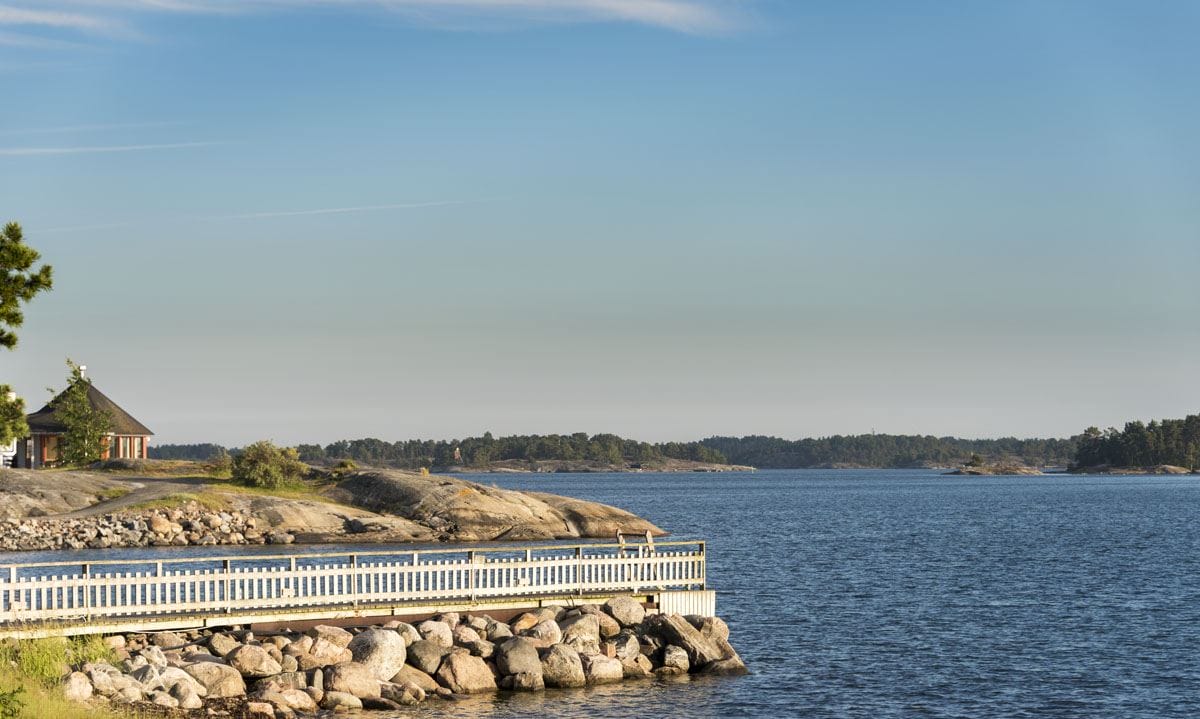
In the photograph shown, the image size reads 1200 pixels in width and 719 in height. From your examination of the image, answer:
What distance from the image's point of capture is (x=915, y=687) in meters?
31.3

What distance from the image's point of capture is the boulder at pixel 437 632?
29.6 metres

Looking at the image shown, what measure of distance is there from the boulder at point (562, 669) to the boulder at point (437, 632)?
2.17 metres

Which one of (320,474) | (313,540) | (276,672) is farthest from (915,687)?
(320,474)

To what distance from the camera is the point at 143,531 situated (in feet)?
215

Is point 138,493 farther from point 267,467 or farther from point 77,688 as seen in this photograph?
point 77,688

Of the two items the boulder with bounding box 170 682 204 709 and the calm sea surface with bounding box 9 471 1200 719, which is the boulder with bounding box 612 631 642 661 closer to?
the calm sea surface with bounding box 9 471 1200 719

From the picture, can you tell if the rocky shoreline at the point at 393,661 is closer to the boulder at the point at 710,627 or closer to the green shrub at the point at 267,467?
the boulder at the point at 710,627

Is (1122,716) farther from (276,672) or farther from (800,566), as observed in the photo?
(800,566)

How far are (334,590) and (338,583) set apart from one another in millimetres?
3752

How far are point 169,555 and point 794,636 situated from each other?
31.0 metres

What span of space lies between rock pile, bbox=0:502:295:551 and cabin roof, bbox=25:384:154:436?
29.9 m

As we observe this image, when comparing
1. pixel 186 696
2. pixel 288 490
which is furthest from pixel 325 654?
pixel 288 490

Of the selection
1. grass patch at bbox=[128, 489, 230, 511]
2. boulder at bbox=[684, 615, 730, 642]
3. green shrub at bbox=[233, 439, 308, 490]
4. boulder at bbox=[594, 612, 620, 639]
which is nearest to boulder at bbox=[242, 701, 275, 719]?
boulder at bbox=[594, 612, 620, 639]

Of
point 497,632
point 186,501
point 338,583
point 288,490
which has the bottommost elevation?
point 497,632
